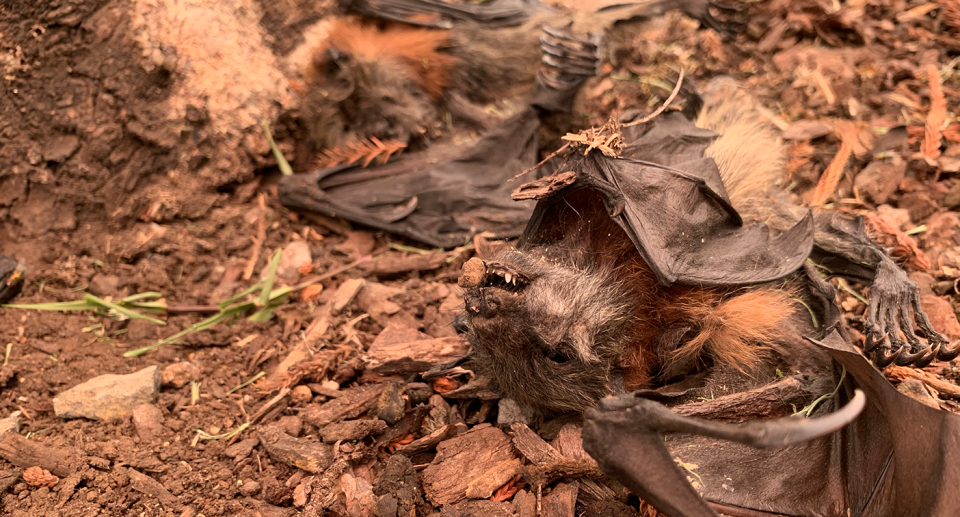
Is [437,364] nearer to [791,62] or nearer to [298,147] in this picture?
[298,147]

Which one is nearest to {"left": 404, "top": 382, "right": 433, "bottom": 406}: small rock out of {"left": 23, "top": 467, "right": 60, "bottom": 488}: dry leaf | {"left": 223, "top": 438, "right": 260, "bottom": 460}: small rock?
{"left": 223, "top": 438, "right": 260, "bottom": 460}: small rock

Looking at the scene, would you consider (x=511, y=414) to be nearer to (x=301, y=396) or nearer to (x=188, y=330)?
(x=301, y=396)

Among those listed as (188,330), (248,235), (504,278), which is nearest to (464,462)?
(504,278)

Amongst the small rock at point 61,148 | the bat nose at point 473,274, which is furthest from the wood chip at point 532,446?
the small rock at point 61,148

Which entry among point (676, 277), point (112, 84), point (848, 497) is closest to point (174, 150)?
point (112, 84)

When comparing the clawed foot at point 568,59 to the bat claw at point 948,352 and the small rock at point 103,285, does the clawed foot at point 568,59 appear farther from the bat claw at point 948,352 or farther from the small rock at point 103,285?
the small rock at point 103,285

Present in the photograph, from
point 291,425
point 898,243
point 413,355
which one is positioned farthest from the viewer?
point 898,243
